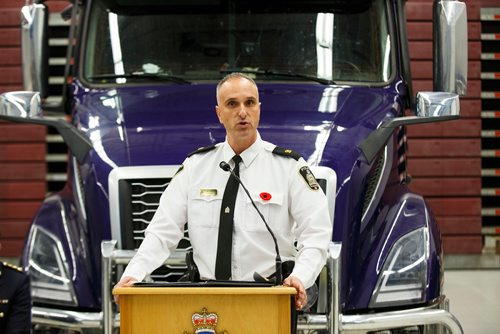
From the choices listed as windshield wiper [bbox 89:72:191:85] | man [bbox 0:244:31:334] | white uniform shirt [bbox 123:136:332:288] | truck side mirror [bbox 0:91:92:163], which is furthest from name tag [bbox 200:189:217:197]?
windshield wiper [bbox 89:72:191:85]

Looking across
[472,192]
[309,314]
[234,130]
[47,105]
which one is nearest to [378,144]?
[309,314]

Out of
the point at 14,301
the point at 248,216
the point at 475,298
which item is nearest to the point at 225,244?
the point at 248,216

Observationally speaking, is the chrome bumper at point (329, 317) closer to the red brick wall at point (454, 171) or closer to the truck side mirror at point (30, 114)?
the truck side mirror at point (30, 114)

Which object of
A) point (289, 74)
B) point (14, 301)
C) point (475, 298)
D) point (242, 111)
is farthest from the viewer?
point (475, 298)

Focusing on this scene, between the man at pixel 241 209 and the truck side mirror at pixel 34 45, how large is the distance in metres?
1.98

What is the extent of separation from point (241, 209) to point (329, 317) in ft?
2.65

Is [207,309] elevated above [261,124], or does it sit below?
below

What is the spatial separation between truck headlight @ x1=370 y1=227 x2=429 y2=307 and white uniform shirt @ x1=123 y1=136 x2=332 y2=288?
2.73 ft

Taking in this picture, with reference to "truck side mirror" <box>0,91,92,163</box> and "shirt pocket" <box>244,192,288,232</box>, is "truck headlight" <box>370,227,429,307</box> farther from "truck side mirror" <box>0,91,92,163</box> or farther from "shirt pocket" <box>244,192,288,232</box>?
"truck side mirror" <box>0,91,92,163</box>

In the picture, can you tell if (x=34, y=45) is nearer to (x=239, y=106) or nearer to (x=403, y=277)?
(x=239, y=106)

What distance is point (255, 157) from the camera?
422cm

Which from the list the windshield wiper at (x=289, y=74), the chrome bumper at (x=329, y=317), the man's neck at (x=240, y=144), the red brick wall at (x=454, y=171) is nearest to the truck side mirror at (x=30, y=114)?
the chrome bumper at (x=329, y=317)

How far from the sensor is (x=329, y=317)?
4.67 metres

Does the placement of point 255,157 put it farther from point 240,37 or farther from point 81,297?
point 240,37
